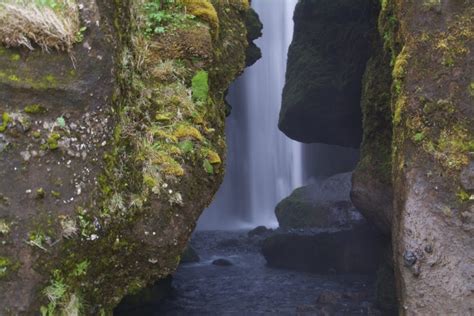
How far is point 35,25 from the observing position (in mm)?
4406

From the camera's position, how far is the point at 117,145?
4734mm

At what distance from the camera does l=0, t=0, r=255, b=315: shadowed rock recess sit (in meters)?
4.08

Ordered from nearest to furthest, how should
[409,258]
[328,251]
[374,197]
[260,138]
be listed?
1. [409,258]
2. [374,197]
3. [328,251]
4. [260,138]

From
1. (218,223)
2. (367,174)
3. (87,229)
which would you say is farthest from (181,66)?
(218,223)

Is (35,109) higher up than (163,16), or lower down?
lower down

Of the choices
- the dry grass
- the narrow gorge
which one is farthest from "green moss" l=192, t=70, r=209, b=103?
the dry grass

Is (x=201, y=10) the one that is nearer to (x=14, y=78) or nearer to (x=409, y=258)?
(x=14, y=78)

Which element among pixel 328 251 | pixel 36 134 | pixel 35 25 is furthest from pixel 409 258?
pixel 328 251

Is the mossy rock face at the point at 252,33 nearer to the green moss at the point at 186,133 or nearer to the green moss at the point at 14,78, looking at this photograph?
the green moss at the point at 186,133

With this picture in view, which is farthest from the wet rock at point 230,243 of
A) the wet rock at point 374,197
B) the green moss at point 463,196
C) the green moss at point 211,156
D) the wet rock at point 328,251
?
the green moss at point 211,156

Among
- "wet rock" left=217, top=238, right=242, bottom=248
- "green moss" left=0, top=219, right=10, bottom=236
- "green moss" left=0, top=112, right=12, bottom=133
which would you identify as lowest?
"wet rock" left=217, top=238, right=242, bottom=248

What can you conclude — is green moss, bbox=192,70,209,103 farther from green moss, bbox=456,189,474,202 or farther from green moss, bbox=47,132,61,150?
green moss, bbox=456,189,474,202

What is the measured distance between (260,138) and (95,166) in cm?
2721

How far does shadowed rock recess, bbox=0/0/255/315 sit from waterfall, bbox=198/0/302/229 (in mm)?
25195
